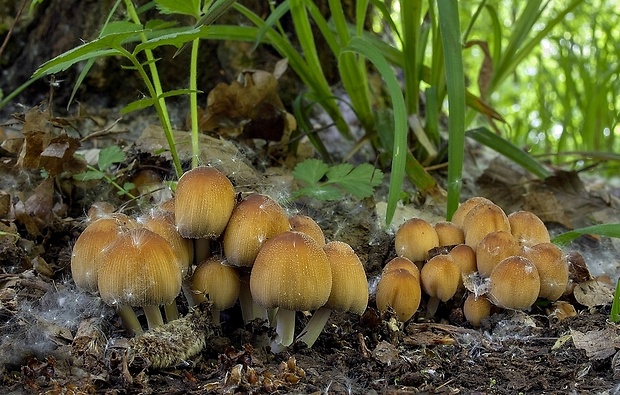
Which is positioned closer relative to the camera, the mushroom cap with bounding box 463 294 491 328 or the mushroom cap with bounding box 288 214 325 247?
the mushroom cap with bounding box 288 214 325 247

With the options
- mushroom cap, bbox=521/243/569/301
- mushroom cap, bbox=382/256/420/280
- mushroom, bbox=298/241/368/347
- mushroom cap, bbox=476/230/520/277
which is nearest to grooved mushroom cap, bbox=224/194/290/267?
mushroom, bbox=298/241/368/347

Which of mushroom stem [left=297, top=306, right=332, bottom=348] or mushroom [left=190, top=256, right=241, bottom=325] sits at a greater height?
mushroom [left=190, top=256, right=241, bottom=325]

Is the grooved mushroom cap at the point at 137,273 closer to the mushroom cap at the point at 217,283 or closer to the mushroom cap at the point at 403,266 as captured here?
the mushroom cap at the point at 217,283

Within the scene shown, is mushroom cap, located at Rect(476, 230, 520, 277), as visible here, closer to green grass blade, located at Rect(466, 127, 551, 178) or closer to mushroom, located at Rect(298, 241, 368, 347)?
mushroom, located at Rect(298, 241, 368, 347)

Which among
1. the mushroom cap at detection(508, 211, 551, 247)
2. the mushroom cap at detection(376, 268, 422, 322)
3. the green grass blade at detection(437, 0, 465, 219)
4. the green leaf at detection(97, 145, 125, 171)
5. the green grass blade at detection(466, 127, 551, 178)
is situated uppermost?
the green grass blade at detection(437, 0, 465, 219)

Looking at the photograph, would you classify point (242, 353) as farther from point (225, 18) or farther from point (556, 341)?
point (225, 18)

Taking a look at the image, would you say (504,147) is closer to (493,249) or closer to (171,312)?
(493,249)

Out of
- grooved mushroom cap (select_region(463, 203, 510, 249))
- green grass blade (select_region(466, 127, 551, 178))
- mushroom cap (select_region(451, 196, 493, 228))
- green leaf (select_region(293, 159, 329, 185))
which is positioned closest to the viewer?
grooved mushroom cap (select_region(463, 203, 510, 249))

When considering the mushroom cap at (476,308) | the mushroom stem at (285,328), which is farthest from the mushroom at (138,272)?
the mushroom cap at (476,308)
